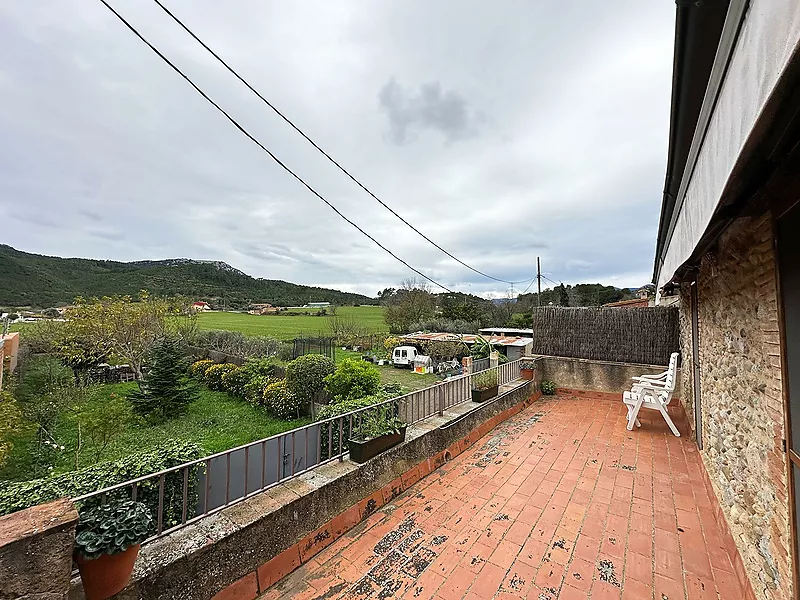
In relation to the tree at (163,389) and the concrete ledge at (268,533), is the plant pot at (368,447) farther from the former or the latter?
the tree at (163,389)

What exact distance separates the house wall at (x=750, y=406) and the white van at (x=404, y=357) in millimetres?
13194

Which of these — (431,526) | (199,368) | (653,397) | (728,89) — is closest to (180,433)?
(199,368)

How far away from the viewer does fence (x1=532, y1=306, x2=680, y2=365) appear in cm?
764

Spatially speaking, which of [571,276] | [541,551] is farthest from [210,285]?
[541,551]

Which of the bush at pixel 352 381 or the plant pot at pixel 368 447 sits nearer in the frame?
the plant pot at pixel 368 447

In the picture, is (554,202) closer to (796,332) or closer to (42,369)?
(796,332)

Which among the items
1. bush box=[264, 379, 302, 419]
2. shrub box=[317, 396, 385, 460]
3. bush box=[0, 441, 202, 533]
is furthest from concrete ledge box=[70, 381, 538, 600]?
bush box=[264, 379, 302, 419]

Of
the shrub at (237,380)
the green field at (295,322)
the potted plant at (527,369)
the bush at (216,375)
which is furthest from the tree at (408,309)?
the potted plant at (527,369)

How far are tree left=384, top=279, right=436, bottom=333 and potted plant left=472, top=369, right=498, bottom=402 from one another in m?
20.8

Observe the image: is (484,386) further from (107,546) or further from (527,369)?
(107,546)

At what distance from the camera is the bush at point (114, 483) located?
2062 millimetres

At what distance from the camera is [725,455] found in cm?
292

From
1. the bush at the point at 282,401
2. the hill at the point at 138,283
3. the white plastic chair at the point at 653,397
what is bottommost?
the bush at the point at 282,401

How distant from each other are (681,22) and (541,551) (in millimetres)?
3325
